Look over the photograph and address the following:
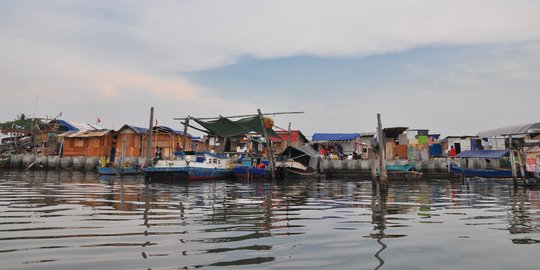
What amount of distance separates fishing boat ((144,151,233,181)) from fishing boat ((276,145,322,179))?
13.1ft

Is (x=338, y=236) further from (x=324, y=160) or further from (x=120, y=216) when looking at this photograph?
(x=324, y=160)

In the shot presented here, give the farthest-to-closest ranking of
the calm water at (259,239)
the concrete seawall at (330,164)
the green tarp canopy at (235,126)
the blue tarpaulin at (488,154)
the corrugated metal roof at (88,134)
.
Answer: the corrugated metal roof at (88,134), the concrete seawall at (330,164), the blue tarpaulin at (488,154), the green tarp canopy at (235,126), the calm water at (259,239)

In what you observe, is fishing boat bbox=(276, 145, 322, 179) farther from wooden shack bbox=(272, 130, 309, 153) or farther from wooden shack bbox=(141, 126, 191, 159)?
wooden shack bbox=(141, 126, 191, 159)

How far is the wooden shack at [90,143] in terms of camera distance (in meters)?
43.8

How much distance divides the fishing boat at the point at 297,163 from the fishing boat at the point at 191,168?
3.98 meters

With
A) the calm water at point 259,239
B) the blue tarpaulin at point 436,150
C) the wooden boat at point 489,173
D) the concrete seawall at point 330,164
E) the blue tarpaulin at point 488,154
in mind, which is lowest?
the calm water at point 259,239

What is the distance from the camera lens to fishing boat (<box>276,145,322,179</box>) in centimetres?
2853

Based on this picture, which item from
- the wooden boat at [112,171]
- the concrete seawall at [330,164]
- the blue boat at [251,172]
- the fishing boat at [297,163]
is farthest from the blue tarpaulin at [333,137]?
the wooden boat at [112,171]

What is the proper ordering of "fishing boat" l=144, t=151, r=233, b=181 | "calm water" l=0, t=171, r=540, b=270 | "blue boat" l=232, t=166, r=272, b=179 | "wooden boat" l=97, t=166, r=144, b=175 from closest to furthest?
"calm water" l=0, t=171, r=540, b=270, "fishing boat" l=144, t=151, r=233, b=181, "blue boat" l=232, t=166, r=272, b=179, "wooden boat" l=97, t=166, r=144, b=175

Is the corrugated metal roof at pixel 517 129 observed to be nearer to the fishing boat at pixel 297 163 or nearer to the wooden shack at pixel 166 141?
the fishing boat at pixel 297 163

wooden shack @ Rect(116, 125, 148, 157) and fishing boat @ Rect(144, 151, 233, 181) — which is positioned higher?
wooden shack @ Rect(116, 125, 148, 157)

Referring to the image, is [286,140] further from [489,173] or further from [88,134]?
[489,173]

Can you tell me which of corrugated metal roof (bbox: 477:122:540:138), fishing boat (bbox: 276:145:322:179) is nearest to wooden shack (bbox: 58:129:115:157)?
fishing boat (bbox: 276:145:322:179)

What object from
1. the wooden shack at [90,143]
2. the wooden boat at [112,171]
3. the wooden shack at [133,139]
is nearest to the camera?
the wooden boat at [112,171]
